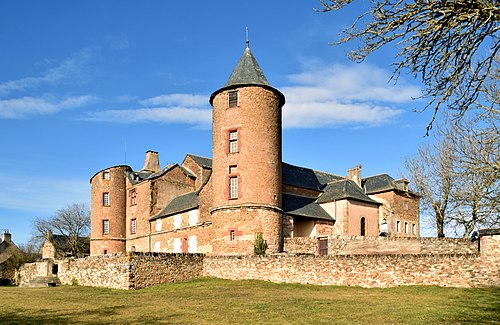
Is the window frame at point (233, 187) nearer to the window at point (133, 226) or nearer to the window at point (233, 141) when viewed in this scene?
the window at point (233, 141)

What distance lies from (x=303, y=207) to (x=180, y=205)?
1080cm

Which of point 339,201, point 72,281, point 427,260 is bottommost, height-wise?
point 72,281

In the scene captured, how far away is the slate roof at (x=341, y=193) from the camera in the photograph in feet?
120

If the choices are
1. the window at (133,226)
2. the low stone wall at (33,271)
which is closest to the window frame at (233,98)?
the low stone wall at (33,271)

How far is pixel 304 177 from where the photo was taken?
39.5m

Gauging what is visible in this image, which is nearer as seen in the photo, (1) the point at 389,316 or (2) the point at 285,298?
(1) the point at 389,316

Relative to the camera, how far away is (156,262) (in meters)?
27.2

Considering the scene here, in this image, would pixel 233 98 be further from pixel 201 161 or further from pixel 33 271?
pixel 33 271

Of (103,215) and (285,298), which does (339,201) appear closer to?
(285,298)

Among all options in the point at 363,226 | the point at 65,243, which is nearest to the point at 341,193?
the point at 363,226

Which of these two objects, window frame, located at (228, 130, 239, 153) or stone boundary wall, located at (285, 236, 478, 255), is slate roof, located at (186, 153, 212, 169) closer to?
window frame, located at (228, 130, 239, 153)

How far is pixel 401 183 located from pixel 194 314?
1218 inches

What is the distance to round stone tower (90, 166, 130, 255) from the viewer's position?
47.2 meters

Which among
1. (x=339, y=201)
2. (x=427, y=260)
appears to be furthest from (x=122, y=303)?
(x=339, y=201)
